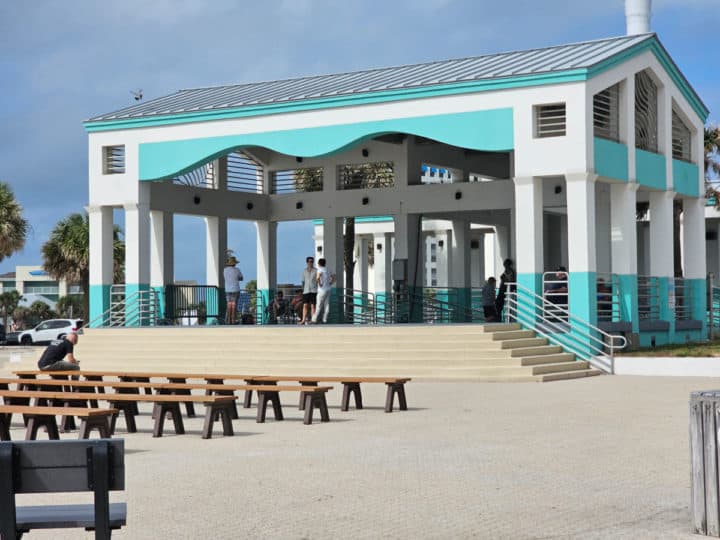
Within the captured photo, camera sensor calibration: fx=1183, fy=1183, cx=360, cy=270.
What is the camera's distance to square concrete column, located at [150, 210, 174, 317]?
32.5 metres

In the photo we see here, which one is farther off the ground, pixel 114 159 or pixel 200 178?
pixel 114 159

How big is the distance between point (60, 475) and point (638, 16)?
28814mm

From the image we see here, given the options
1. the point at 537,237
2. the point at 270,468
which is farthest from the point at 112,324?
the point at 270,468

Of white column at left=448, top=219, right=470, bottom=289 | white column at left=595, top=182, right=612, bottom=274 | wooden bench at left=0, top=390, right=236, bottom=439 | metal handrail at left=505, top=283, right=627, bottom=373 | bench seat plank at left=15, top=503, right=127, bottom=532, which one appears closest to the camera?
bench seat plank at left=15, top=503, right=127, bottom=532

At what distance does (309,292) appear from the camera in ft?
92.7

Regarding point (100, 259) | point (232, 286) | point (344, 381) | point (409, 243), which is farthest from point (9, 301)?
point (344, 381)

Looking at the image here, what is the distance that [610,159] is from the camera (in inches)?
1034

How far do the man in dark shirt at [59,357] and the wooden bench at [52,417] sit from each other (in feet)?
11.7

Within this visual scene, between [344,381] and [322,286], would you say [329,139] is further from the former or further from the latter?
[344,381]

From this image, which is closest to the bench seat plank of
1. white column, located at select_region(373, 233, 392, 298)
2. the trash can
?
the trash can

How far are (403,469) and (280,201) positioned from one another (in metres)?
25.5

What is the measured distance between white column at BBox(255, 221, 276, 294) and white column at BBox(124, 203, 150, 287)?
6.33 meters

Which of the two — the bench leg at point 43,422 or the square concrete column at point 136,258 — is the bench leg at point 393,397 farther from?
the square concrete column at point 136,258

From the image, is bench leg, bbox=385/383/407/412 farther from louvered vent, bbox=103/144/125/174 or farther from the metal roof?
louvered vent, bbox=103/144/125/174
